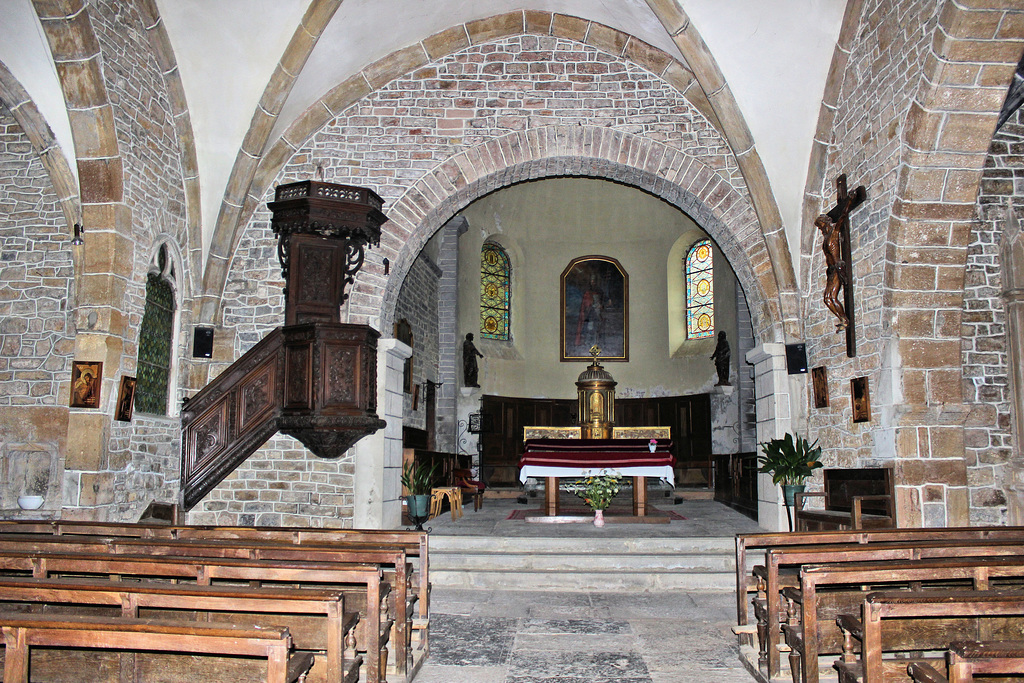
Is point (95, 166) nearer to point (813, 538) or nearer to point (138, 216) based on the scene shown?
point (138, 216)

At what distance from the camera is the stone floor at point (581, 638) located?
13.4ft

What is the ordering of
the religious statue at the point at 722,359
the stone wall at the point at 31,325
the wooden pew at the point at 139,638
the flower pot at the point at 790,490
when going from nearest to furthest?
the wooden pew at the point at 139,638 → the flower pot at the point at 790,490 → the stone wall at the point at 31,325 → the religious statue at the point at 722,359

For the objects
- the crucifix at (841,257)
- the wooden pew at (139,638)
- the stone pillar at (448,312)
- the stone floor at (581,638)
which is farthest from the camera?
the stone pillar at (448,312)

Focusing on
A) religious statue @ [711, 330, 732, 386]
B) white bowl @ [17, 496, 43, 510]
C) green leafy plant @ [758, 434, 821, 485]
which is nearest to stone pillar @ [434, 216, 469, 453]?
religious statue @ [711, 330, 732, 386]

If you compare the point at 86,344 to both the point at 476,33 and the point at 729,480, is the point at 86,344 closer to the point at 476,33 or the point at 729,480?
the point at 476,33

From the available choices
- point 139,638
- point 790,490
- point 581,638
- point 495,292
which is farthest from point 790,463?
point 495,292

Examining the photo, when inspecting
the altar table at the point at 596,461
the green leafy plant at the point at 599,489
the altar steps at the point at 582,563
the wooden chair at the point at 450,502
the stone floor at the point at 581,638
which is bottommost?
the stone floor at the point at 581,638

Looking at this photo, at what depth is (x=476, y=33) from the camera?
9.27m

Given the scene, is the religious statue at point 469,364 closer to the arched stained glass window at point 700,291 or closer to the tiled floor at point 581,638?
the arched stained glass window at point 700,291

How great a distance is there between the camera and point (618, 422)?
1587 centimetres

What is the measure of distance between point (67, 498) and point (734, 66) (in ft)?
25.4

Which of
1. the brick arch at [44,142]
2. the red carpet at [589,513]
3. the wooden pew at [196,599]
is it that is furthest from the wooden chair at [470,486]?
the wooden pew at [196,599]

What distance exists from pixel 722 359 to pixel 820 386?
19.9 feet

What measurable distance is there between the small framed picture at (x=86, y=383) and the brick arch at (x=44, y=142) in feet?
5.60
